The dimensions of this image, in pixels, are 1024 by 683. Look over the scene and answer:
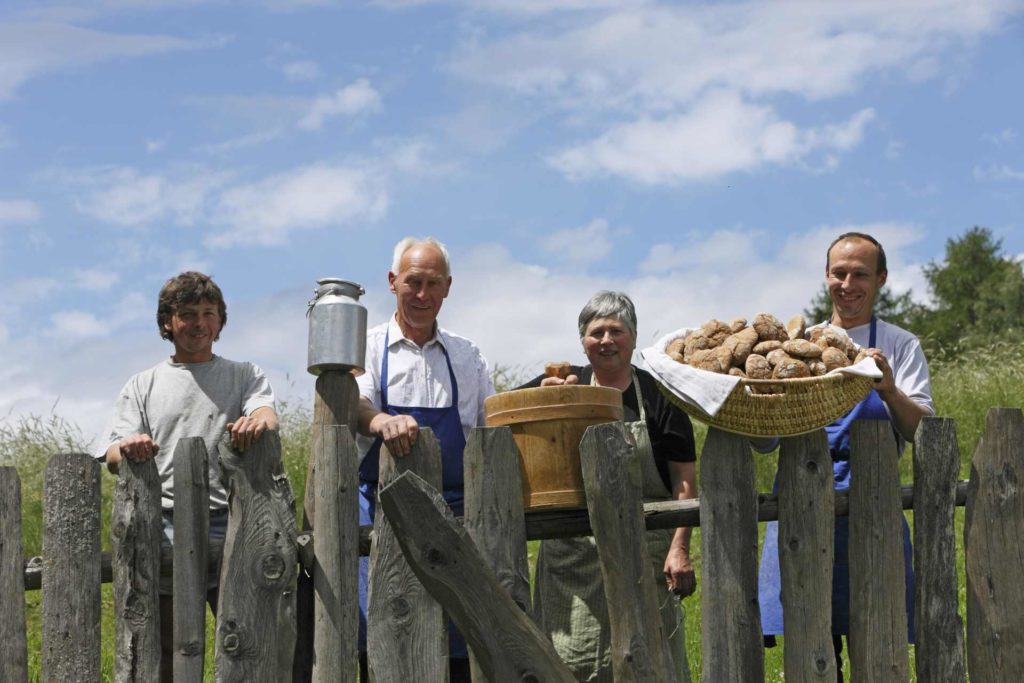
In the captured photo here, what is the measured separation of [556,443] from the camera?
14.5ft

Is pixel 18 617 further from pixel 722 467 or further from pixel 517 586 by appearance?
pixel 722 467

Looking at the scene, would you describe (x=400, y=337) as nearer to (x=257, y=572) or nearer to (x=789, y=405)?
(x=257, y=572)

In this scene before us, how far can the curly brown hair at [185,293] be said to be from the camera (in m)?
4.97

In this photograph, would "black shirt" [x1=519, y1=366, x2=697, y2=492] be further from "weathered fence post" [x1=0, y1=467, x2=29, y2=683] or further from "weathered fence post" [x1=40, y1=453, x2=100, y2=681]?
"weathered fence post" [x1=0, y1=467, x2=29, y2=683]

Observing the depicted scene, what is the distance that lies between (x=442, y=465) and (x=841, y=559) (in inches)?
60.7

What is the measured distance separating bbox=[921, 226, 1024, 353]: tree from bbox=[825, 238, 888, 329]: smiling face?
33.0 metres

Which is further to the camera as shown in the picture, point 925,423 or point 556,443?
point 925,423

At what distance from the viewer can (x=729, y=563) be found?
4516mm

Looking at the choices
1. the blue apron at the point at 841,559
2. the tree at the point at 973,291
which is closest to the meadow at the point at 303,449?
the blue apron at the point at 841,559

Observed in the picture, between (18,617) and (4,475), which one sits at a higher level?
(4,475)

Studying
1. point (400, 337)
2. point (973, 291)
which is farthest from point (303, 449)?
point (973, 291)

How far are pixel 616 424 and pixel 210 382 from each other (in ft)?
5.46

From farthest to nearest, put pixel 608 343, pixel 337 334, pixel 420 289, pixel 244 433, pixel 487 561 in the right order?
1. pixel 420 289
2. pixel 608 343
3. pixel 337 334
4. pixel 244 433
5. pixel 487 561

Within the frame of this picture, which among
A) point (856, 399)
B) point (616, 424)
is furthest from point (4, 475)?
point (856, 399)
